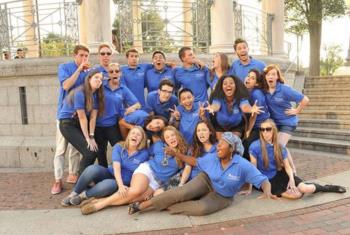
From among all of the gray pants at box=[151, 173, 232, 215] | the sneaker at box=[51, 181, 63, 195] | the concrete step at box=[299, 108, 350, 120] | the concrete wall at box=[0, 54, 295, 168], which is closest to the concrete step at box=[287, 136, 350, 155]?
the concrete step at box=[299, 108, 350, 120]

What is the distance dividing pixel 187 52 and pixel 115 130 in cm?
158

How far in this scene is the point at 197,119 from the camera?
555 centimetres

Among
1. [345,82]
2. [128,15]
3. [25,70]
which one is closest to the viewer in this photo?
[25,70]

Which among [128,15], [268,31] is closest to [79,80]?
[128,15]

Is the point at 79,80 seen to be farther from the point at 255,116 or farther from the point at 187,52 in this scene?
the point at 255,116

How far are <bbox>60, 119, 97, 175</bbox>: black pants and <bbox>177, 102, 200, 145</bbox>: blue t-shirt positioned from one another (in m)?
1.28

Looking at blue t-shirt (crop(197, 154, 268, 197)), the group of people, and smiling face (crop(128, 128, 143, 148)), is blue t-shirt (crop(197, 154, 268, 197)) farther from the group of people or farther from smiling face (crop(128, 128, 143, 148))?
smiling face (crop(128, 128, 143, 148))

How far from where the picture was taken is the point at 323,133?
9.09 meters

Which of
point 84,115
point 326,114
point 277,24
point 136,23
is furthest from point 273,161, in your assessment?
point 277,24

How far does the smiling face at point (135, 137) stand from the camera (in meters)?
5.14

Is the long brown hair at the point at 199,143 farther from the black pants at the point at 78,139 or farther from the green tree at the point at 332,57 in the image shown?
the green tree at the point at 332,57

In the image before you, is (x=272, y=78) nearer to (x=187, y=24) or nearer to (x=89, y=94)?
(x=89, y=94)

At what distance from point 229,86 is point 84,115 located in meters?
2.01

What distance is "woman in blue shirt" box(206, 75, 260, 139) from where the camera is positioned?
5332mm
